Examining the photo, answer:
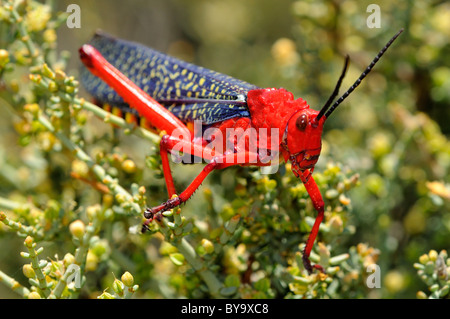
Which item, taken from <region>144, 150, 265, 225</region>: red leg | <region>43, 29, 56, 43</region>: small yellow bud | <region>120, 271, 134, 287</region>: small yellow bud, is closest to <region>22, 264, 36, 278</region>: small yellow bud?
<region>120, 271, 134, 287</region>: small yellow bud

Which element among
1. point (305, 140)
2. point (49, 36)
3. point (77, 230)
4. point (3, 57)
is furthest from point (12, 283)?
point (49, 36)

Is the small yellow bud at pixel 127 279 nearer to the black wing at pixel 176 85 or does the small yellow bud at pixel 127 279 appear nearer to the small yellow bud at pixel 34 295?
the small yellow bud at pixel 34 295

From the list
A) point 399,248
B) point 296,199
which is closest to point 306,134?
point 296,199

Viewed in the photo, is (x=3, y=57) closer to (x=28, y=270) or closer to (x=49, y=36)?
(x=49, y=36)

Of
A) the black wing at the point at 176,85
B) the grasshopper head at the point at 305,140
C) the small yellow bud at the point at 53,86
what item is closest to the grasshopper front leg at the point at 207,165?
the grasshopper head at the point at 305,140

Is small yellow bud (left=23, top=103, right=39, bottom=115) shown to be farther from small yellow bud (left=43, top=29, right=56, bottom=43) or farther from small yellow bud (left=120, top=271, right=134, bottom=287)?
small yellow bud (left=120, top=271, right=134, bottom=287)

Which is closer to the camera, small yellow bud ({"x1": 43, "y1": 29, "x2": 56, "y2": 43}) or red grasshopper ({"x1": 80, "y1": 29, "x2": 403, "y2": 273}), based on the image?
red grasshopper ({"x1": 80, "y1": 29, "x2": 403, "y2": 273})
